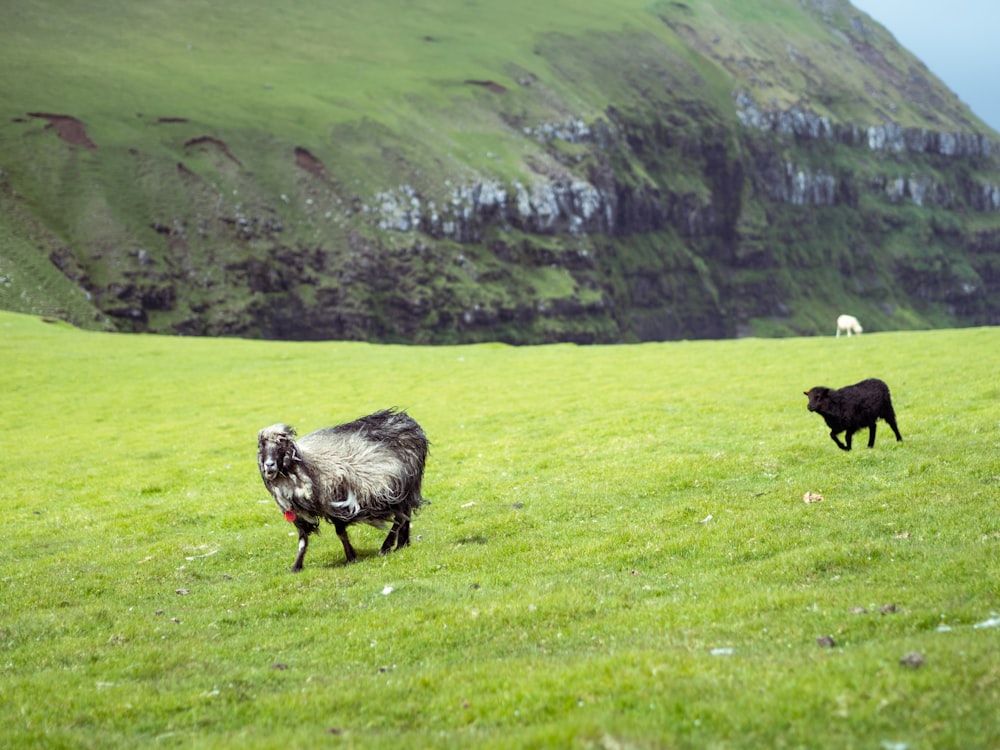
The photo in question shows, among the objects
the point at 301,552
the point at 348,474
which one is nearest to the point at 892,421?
the point at 348,474

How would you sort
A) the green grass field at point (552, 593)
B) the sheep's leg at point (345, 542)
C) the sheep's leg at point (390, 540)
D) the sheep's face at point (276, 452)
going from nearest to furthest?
the green grass field at point (552, 593), the sheep's face at point (276, 452), the sheep's leg at point (345, 542), the sheep's leg at point (390, 540)

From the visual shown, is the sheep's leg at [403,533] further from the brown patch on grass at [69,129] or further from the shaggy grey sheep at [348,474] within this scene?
the brown patch on grass at [69,129]

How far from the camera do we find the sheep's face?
16109 millimetres

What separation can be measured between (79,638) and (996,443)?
19507 millimetres

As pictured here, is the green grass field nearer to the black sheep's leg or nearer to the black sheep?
the black sheep's leg

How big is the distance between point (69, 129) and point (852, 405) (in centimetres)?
20869

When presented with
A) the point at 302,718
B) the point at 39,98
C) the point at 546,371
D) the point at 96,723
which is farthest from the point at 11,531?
the point at 39,98

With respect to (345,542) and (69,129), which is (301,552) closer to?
(345,542)

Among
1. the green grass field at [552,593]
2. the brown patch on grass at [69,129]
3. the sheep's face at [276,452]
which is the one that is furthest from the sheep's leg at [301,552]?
the brown patch on grass at [69,129]

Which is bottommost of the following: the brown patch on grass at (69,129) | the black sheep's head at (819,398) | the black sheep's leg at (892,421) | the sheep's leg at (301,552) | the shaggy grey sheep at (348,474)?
the sheep's leg at (301,552)

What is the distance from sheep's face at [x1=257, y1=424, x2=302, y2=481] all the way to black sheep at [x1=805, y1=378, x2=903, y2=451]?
12.5 metres

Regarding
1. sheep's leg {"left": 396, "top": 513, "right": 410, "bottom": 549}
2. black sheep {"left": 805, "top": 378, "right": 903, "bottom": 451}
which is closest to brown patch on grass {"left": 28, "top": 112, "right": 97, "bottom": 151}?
sheep's leg {"left": 396, "top": 513, "right": 410, "bottom": 549}

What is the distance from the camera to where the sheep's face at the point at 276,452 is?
52.9 ft

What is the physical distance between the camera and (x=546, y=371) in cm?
5022
